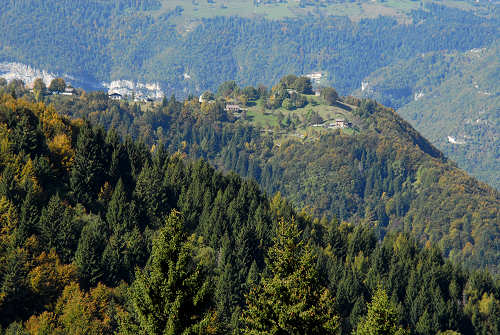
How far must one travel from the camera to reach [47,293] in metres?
85.6

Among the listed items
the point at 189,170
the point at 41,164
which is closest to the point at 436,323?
the point at 189,170

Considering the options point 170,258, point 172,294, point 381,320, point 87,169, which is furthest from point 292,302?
point 87,169

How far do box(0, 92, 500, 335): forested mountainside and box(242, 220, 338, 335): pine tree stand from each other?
0.07 metres

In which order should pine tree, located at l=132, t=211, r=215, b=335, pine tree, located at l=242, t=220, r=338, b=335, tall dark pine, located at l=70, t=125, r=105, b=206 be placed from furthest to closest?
tall dark pine, located at l=70, t=125, r=105, b=206 < pine tree, located at l=242, t=220, r=338, b=335 < pine tree, located at l=132, t=211, r=215, b=335

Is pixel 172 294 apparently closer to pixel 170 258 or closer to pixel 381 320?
pixel 170 258

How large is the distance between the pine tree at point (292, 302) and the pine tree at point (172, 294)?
288 cm

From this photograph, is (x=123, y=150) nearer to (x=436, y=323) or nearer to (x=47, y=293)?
(x=47, y=293)

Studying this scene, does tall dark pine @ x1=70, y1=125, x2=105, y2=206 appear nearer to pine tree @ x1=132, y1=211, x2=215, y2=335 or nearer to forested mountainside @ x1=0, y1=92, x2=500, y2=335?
forested mountainside @ x1=0, y1=92, x2=500, y2=335

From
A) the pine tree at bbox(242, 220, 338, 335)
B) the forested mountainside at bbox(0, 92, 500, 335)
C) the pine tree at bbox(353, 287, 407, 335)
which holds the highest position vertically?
the pine tree at bbox(242, 220, 338, 335)

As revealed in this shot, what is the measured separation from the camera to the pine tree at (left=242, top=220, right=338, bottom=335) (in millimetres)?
41125

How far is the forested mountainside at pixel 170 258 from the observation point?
41.6m

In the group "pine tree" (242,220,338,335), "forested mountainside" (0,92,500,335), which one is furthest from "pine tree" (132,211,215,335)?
"pine tree" (242,220,338,335)

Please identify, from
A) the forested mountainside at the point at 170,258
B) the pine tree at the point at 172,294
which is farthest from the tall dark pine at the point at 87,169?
the pine tree at the point at 172,294

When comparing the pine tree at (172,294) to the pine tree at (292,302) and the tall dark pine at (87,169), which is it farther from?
the tall dark pine at (87,169)
